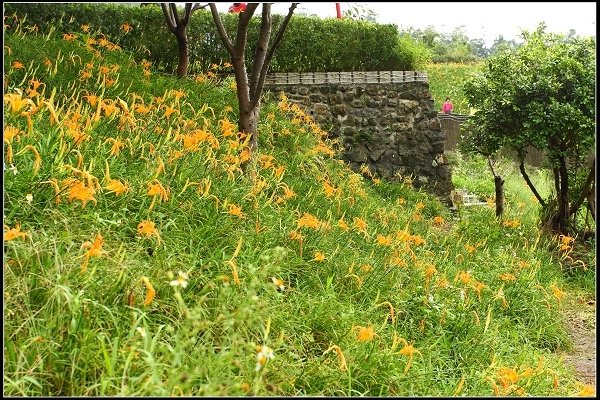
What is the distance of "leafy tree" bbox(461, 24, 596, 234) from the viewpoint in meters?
6.46

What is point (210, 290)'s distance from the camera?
2.40 meters

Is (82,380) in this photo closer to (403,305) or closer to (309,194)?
(403,305)

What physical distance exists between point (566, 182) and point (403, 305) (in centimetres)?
449

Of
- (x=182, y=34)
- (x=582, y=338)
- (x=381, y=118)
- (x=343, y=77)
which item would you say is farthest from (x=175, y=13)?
(x=582, y=338)

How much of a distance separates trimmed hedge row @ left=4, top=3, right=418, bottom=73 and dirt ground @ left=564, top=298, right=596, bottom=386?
187 inches

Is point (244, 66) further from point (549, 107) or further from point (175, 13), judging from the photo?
point (549, 107)

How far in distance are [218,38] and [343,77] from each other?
5.69ft

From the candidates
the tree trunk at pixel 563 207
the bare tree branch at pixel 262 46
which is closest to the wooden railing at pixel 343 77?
the tree trunk at pixel 563 207

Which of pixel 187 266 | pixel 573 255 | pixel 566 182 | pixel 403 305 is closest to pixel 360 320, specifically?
pixel 403 305

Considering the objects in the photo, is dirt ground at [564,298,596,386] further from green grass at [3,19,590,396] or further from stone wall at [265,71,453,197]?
stone wall at [265,71,453,197]

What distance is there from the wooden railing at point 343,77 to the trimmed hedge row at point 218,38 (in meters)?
0.22

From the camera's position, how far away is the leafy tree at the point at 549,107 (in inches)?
254

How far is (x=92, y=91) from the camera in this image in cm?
450

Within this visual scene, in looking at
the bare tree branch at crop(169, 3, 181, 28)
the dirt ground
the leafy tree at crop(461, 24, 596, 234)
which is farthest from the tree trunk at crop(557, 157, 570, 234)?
the bare tree branch at crop(169, 3, 181, 28)
